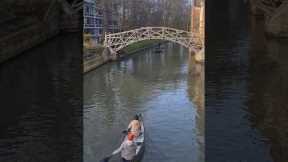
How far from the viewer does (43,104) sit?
7246mm

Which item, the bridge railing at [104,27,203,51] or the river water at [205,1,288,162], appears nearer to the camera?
the river water at [205,1,288,162]

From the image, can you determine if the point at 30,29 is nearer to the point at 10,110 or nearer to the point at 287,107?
the point at 10,110

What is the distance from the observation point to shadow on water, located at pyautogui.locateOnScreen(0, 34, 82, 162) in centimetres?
616

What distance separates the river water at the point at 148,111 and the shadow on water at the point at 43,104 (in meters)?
1.59

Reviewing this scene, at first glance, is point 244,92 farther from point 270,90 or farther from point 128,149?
point 128,149

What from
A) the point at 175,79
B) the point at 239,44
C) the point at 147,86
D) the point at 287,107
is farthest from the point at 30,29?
the point at 175,79

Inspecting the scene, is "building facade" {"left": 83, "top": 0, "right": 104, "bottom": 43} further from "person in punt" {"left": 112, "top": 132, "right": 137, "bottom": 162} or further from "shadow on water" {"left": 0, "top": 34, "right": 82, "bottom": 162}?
"person in punt" {"left": 112, "top": 132, "right": 137, "bottom": 162}

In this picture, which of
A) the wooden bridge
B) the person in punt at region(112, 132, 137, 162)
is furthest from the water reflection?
the wooden bridge

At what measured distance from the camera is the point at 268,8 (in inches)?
404

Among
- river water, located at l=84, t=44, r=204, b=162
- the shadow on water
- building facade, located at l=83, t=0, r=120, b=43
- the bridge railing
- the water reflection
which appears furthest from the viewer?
the bridge railing

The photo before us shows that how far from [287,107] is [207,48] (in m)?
4.58

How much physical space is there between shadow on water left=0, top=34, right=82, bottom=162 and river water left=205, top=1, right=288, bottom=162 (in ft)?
7.53

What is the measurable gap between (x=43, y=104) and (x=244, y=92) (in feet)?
12.8

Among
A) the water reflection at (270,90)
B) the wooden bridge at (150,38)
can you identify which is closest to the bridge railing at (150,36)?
the wooden bridge at (150,38)
